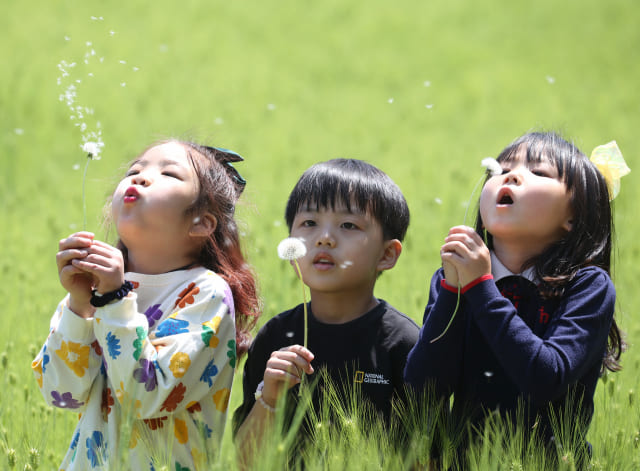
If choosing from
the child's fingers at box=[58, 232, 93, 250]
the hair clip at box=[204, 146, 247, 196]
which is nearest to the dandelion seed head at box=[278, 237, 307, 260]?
the child's fingers at box=[58, 232, 93, 250]

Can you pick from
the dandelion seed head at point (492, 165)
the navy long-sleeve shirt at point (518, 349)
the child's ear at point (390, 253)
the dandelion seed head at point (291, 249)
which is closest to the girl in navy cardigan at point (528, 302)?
the navy long-sleeve shirt at point (518, 349)

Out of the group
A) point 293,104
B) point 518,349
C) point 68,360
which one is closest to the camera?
point 518,349

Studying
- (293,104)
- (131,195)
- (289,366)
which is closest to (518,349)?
(289,366)

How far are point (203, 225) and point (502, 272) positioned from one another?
1.11 metres

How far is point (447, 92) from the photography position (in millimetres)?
11305

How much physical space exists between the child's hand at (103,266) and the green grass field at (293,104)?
927 mm

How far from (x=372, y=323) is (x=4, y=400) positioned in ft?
5.74

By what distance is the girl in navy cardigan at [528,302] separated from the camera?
8.29ft

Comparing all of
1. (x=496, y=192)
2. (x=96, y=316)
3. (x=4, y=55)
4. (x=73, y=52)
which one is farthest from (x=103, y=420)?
(x=4, y=55)

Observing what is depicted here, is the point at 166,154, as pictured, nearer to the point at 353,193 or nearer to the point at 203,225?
the point at 203,225

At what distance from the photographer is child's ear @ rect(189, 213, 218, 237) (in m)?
2.98

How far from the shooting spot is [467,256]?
2574 millimetres

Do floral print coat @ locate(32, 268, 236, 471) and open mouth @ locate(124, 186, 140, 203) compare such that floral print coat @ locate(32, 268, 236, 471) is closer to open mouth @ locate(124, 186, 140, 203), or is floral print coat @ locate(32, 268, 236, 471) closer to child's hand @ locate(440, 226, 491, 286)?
open mouth @ locate(124, 186, 140, 203)

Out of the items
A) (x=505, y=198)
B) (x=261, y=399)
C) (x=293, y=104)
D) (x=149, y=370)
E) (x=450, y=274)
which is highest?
(x=293, y=104)
